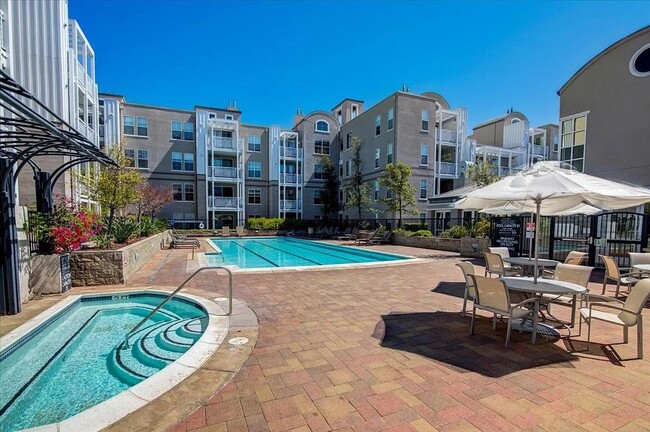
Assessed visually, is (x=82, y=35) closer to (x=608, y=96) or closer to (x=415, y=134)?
(x=415, y=134)

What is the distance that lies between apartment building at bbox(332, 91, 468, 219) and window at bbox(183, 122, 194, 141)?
1629cm

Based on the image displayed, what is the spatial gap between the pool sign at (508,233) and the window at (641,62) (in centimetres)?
837

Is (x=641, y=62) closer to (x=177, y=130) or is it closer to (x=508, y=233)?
(x=508, y=233)

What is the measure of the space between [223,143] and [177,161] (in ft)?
15.1

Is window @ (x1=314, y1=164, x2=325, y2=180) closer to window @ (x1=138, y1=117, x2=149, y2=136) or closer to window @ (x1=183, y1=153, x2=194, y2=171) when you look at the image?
window @ (x1=183, y1=153, x2=194, y2=171)

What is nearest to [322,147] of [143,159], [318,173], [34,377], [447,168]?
[318,173]

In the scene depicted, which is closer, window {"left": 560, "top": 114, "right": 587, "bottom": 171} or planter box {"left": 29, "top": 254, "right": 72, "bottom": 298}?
planter box {"left": 29, "top": 254, "right": 72, "bottom": 298}

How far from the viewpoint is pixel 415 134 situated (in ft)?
83.1

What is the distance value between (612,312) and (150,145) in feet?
106

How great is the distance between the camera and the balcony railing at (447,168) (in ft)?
87.2

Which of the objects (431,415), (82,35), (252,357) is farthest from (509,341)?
(82,35)

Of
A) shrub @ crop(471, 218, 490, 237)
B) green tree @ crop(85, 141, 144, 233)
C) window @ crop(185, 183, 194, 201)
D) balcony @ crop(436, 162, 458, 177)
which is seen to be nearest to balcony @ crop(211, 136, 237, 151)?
window @ crop(185, 183, 194, 201)

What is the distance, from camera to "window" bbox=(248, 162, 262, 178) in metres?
32.2

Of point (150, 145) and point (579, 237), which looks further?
point (150, 145)
